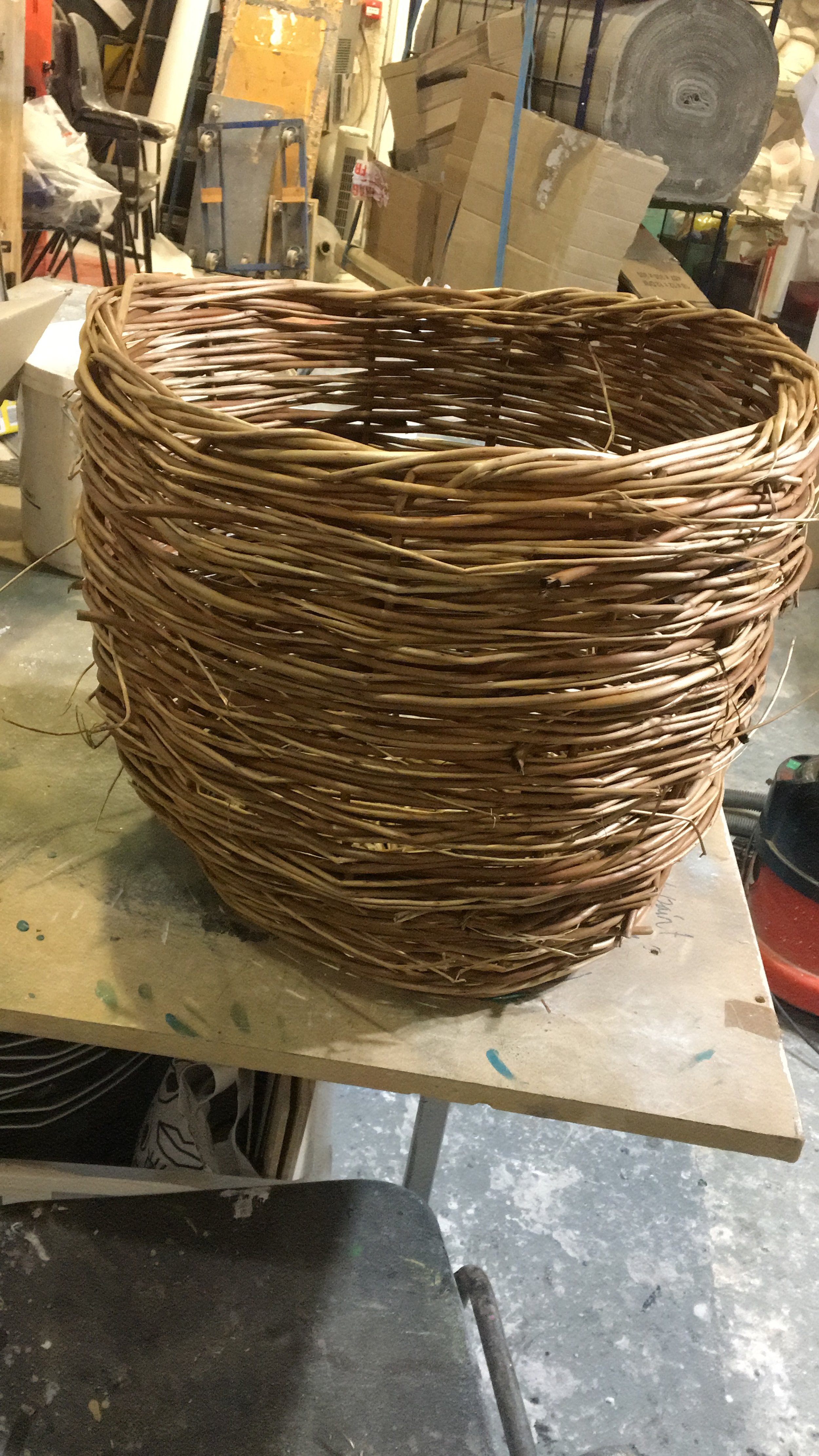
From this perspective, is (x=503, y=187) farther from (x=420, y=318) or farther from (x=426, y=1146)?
(x=426, y=1146)

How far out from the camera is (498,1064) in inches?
23.8

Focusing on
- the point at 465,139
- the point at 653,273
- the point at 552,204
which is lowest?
the point at 653,273

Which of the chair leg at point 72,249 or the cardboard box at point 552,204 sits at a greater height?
the cardboard box at point 552,204

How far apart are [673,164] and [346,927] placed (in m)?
2.75

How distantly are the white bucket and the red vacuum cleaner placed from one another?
3.24ft

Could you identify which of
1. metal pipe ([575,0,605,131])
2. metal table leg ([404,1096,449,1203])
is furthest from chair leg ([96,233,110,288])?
metal table leg ([404,1096,449,1203])

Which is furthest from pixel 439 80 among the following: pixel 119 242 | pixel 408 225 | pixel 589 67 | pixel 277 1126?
pixel 277 1126

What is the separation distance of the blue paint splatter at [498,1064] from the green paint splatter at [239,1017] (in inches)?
5.4

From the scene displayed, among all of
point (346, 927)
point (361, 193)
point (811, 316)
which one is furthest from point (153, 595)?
point (361, 193)

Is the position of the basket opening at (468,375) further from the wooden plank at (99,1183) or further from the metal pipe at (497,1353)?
the metal pipe at (497,1353)

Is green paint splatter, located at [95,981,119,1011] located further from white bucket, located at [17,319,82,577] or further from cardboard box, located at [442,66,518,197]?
cardboard box, located at [442,66,518,197]

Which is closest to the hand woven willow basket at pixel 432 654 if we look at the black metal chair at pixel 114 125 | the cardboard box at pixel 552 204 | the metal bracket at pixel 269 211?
the cardboard box at pixel 552 204

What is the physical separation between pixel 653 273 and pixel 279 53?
6.53ft

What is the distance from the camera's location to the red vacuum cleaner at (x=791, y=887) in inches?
57.1
